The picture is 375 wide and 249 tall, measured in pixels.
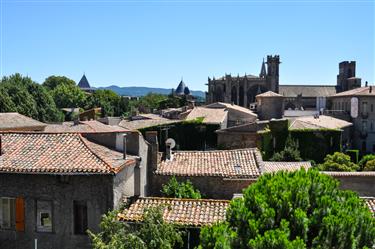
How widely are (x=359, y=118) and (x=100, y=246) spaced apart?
198ft

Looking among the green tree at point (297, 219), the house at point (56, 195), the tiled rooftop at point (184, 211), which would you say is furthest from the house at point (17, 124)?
the green tree at point (297, 219)

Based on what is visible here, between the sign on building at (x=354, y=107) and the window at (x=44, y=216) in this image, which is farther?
the sign on building at (x=354, y=107)

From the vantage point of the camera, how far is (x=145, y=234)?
43.5 feet

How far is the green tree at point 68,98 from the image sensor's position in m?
113

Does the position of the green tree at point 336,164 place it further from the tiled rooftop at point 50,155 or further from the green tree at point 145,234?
the green tree at point 145,234

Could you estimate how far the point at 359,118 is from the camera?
6575 centimetres

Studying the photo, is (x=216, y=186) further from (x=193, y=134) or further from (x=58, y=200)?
(x=193, y=134)

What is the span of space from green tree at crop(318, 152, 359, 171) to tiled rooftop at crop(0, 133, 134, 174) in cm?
2274

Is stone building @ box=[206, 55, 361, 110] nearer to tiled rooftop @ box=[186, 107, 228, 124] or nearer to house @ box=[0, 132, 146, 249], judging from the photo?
tiled rooftop @ box=[186, 107, 228, 124]

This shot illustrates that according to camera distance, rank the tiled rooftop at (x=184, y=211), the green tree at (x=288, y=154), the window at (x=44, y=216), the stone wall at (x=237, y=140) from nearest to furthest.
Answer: the tiled rooftop at (x=184, y=211) < the window at (x=44, y=216) < the green tree at (x=288, y=154) < the stone wall at (x=237, y=140)

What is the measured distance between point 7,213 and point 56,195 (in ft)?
6.71

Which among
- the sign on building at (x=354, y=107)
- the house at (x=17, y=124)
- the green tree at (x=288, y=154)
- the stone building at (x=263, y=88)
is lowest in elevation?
the green tree at (x=288, y=154)

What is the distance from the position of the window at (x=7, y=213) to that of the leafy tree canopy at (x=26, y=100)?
158ft

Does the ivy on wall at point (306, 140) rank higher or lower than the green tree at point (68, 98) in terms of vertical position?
lower
